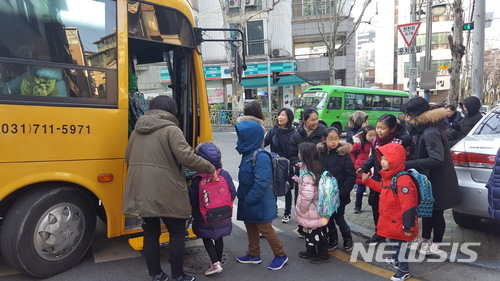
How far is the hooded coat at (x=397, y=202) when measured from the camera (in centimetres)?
330

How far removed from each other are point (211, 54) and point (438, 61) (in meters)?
32.3

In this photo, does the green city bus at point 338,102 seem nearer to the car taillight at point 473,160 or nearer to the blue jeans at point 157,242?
the car taillight at point 473,160

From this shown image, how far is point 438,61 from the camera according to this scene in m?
44.4

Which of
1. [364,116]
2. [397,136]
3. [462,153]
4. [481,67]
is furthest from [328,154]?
[481,67]

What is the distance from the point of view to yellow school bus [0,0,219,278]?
3.15 m

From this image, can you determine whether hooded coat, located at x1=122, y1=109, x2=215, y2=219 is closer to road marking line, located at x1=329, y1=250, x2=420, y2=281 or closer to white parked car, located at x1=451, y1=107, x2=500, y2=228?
road marking line, located at x1=329, y1=250, x2=420, y2=281

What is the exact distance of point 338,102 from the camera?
1880 cm

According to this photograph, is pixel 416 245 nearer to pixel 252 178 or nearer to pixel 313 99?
pixel 252 178

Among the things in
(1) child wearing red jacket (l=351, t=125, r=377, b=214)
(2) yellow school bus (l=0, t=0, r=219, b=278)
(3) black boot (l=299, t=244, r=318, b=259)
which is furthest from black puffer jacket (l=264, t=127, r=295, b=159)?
(2) yellow school bus (l=0, t=0, r=219, b=278)

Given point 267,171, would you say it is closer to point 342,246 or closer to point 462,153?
point 342,246

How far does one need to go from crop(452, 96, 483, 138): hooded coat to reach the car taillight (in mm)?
2792

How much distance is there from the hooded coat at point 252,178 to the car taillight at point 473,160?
2307mm

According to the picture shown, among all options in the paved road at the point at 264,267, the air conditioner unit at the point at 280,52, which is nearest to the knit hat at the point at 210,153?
the paved road at the point at 264,267

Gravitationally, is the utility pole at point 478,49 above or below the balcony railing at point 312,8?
below
